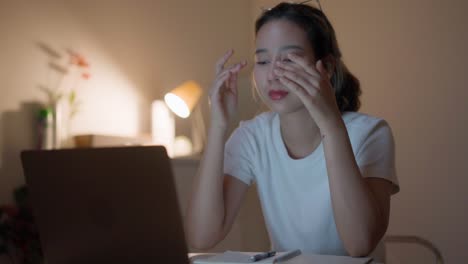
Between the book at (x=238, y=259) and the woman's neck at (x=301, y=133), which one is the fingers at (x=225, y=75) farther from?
the book at (x=238, y=259)

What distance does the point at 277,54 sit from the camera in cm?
144

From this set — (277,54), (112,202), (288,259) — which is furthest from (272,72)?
(112,202)

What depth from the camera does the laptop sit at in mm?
867

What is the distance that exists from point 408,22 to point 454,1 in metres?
0.25

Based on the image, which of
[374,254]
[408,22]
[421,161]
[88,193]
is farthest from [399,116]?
[88,193]

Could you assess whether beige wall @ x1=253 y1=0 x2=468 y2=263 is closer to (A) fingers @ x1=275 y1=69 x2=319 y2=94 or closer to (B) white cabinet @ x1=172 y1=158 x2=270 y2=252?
(B) white cabinet @ x1=172 y1=158 x2=270 y2=252

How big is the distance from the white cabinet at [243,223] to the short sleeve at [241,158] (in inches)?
43.0

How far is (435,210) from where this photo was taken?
9.68 feet

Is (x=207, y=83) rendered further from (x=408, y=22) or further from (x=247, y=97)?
(x=408, y=22)

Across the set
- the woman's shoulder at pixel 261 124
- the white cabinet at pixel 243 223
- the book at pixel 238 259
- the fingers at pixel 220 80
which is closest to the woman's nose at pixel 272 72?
the fingers at pixel 220 80

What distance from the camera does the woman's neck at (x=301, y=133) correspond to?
150 centimetres

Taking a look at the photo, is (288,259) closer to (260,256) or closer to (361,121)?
(260,256)

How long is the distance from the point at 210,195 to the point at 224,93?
28 cm

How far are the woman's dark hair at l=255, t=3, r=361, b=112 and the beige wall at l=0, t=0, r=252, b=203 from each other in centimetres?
115
